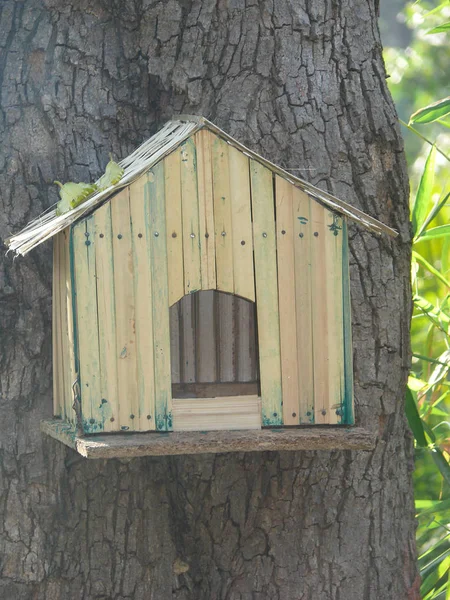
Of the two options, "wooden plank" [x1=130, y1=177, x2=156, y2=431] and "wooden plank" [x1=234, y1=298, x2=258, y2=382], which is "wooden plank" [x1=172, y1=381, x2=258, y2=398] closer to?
"wooden plank" [x1=234, y1=298, x2=258, y2=382]

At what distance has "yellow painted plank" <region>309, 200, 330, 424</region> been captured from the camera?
5.43ft

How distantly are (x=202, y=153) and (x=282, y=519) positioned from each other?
3.18 ft

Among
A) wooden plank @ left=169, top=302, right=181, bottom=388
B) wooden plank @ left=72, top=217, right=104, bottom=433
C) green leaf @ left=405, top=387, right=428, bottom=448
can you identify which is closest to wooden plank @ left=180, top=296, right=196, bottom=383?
wooden plank @ left=169, top=302, right=181, bottom=388

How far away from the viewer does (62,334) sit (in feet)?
6.00

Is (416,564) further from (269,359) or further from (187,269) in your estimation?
(187,269)

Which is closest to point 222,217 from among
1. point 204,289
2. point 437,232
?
point 204,289

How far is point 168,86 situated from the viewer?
2111mm

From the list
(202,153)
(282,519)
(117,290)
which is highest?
(202,153)

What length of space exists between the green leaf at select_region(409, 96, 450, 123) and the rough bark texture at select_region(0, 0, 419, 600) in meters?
0.25

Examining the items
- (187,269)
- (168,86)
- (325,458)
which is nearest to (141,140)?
(168,86)

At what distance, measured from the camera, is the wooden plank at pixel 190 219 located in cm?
161

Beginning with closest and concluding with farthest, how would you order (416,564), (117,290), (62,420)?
(117,290)
(62,420)
(416,564)

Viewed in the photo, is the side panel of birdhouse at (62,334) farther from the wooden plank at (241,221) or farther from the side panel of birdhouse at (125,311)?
the wooden plank at (241,221)

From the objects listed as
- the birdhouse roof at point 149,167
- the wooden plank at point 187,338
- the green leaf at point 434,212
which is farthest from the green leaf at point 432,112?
the wooden plank at point 187,338
